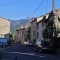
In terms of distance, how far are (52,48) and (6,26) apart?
60.2 metres

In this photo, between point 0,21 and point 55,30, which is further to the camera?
point 0,21

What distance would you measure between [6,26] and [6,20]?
3.12 metres

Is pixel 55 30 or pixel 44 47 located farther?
pixel 55 30

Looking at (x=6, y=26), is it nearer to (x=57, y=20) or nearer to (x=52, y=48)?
(x=57, y=20)

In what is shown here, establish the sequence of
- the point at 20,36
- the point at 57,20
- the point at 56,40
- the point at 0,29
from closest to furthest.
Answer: the point at 56,40
the point at 57,20
the point at 0,29
the point at 20,36

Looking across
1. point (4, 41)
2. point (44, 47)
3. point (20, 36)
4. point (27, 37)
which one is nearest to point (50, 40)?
point (44, 47)

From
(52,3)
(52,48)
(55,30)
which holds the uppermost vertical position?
(52,3)

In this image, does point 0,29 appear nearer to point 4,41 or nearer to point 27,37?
point 27,37

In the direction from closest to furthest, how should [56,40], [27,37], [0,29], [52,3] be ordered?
[52,3] < [56,40] < [0,29] < [27,37]

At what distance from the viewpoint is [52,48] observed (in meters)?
46.1

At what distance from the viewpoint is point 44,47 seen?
44.2 metres

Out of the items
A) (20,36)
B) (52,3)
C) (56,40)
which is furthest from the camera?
(20,36)

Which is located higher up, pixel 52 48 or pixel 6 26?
pixel 6 26

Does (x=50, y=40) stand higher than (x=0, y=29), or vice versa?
(x=0, y=29)
